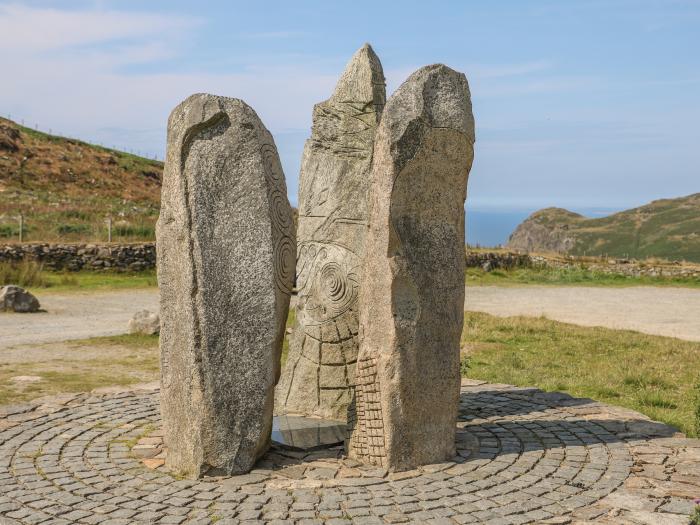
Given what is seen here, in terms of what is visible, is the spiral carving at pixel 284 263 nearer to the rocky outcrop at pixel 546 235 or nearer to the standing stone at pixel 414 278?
the standing stone at pixel 414 278

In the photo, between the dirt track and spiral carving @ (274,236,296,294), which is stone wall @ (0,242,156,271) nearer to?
the dirt track

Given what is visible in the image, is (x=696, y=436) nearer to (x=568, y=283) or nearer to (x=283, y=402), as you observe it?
(x=283, y=402)

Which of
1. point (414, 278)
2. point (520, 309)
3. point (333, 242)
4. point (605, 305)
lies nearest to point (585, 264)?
point (605, 305)

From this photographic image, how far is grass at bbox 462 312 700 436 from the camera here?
956 centimetres

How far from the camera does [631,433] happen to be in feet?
24.3

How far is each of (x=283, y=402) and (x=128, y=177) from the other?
160 ft

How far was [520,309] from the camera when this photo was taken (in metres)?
18.8

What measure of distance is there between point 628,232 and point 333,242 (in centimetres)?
6622

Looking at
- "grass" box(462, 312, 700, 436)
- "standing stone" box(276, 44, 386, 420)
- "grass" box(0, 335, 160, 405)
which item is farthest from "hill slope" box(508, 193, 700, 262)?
"standing stone" box(276, 44, 386, 420)

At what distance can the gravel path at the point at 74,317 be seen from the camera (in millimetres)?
14031

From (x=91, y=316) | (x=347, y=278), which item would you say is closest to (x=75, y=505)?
(x=347, y=278)

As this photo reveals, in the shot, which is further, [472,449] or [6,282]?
[6,282]

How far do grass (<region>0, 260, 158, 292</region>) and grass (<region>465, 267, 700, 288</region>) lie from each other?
10626 millimetres

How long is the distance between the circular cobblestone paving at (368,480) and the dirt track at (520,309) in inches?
262
